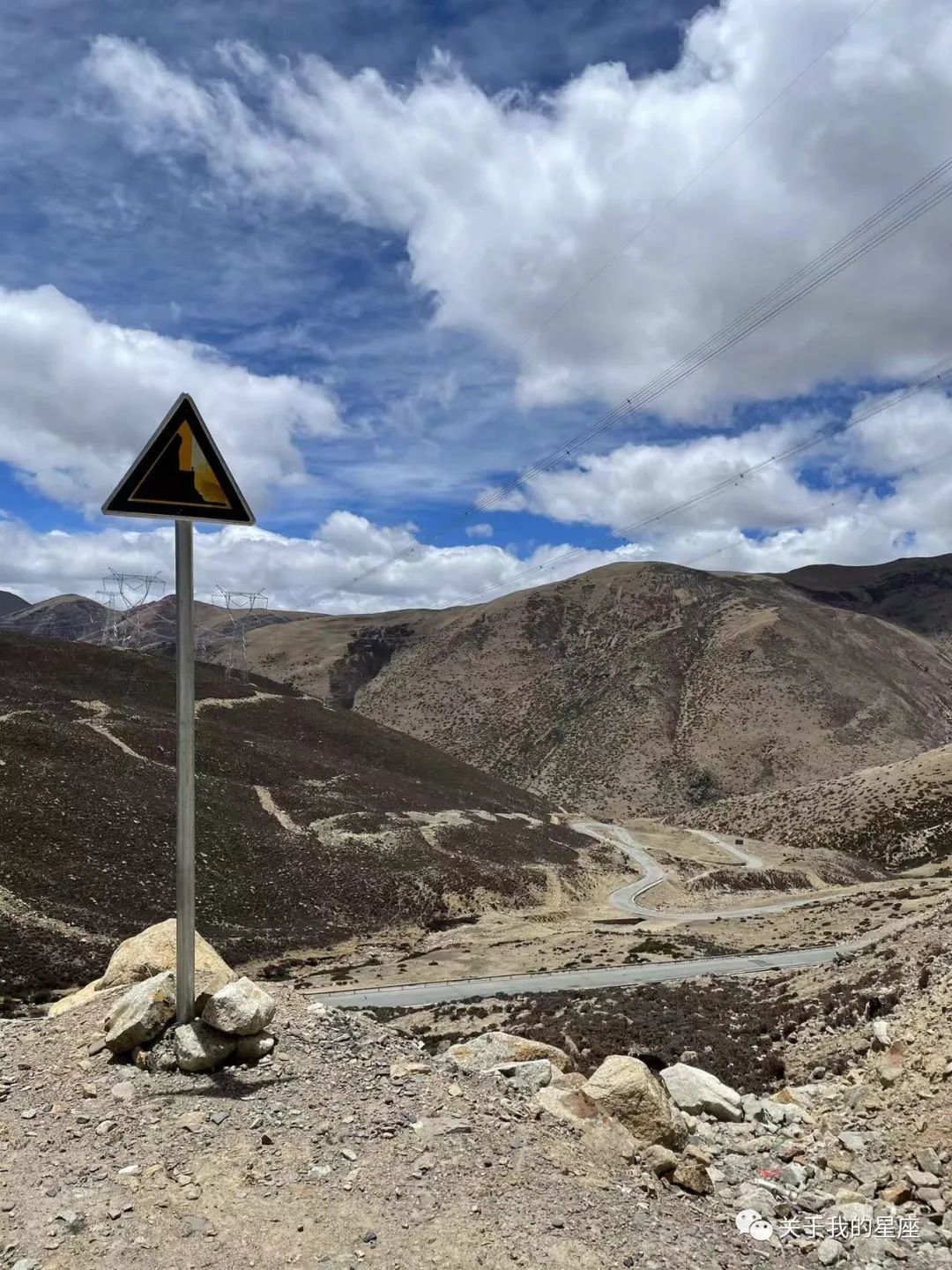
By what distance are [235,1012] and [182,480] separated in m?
5.45

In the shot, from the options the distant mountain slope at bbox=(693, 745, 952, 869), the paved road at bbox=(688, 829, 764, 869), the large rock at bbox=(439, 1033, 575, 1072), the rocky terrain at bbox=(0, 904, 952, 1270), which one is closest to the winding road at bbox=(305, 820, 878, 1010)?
the large rock at bbox=(439, 1033, 575, 1072)

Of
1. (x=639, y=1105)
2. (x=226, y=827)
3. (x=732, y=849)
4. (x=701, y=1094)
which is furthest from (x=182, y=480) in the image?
(x=732, y=849)

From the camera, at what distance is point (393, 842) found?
6756cm

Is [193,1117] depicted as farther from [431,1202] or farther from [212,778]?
[212,778]

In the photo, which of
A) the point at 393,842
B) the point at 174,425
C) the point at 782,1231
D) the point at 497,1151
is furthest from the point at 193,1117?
the point at 393,842

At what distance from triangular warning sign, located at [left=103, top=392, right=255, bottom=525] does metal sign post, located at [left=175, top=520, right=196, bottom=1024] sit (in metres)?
0.25

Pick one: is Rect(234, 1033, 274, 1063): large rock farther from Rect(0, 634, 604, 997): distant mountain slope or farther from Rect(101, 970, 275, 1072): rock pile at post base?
Rect(0, 634, 604, 997): distant mountain slope

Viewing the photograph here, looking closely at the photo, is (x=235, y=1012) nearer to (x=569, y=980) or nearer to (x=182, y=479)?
(x=182, y=479)

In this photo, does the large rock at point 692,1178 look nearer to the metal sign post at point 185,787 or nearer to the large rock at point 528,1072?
the large rock at point 528,1072

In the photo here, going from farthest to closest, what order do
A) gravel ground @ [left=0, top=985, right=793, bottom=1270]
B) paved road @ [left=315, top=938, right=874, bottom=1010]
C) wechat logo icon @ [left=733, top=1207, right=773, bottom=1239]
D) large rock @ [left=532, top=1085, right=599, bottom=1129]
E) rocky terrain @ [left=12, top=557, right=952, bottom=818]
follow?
rocky terrain @ [left=12, top=557, right=952, bottom=818] → paved road @ [left=315, top=938, right=874, bottom=1010] → large rock @ [left=532, top=1085, right=599, bottom=1129] → wechat logo icon @ [left=733, top=1207, right=773, bottom=1239] → gravel ground @ [left=0, top=985, right=793, bottom=1270]

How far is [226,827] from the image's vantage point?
60.1 metres

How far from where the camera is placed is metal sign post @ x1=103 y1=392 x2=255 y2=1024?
812cm

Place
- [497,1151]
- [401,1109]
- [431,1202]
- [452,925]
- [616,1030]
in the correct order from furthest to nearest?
[452,925] < [616,1030] < [401,1109] < [497,1151] < [431,1202]

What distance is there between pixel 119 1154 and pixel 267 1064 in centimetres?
173
